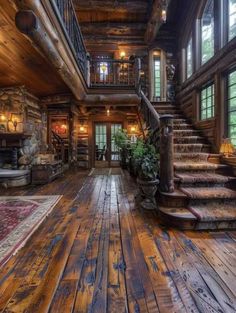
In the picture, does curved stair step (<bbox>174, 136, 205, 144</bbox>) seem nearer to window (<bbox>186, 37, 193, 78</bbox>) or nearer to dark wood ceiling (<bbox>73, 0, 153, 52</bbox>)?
window (<bbox>186, 37, 193, 78</bbox>)

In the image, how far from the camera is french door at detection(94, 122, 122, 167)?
836 centimetres

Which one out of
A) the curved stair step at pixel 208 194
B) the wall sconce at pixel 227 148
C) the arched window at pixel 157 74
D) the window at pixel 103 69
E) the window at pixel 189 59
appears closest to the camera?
the curved stair step at pixel 208 194

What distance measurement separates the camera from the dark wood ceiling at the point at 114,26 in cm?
720

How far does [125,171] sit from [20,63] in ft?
15.2

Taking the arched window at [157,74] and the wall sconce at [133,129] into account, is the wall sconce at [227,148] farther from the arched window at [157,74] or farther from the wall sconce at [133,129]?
the wall sconce at [133,129]

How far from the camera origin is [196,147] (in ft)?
14.2

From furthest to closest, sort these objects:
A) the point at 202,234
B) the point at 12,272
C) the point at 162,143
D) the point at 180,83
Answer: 1. the point at 180,83
2. the point at 162,143
3. the point at 202,234
4. the point at 12,272

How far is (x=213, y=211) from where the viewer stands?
8.38 ft

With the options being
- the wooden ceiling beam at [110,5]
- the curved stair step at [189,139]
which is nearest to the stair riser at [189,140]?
the curved stair step at [189,139]

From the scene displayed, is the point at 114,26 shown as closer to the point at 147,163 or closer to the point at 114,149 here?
the point at 114,149

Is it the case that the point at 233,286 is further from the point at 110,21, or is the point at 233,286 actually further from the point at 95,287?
the point at 110,21

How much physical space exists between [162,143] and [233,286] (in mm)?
1933

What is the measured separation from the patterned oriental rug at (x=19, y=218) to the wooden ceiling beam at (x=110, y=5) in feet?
22.2

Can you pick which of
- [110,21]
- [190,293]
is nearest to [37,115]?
[110,21]
